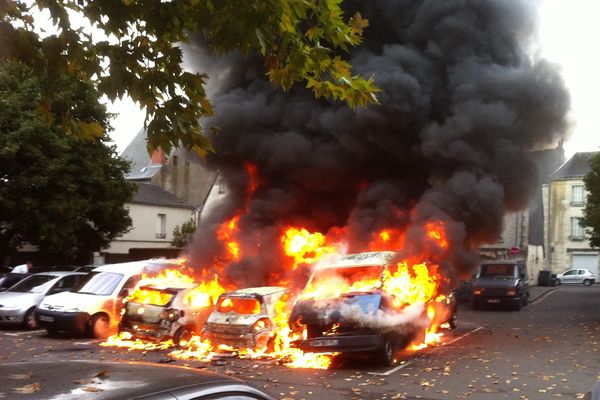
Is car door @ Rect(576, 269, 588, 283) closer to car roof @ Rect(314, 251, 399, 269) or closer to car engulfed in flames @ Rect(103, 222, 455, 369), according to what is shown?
car engulfed in flames @ Rect(103, 222, 455, 369)

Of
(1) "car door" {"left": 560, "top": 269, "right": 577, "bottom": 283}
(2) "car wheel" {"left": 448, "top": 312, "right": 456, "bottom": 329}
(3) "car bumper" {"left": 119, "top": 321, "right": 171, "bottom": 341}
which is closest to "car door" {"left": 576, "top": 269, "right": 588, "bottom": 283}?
(1) "car door" {"left": 560, "top": 269, "right": 577, "bottom": 283}

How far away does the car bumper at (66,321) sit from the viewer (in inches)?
555

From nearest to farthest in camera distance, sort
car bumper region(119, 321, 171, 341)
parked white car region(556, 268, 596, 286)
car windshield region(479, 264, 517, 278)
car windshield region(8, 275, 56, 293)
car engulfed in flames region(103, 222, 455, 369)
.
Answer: car engulfed in flames region(103, 222, 455, 369) → car bumper region(119, 321, 171, 341) → car windshield region(8, 275, 56, 293) → car windshield region(479, 264, 517, 278) → parked white car region(556, 268, 596, 286)

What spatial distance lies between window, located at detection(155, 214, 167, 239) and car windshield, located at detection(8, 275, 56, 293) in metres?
20.6

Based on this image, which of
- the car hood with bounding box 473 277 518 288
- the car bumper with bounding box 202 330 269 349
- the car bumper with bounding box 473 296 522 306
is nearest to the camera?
the car bumper with bounding box 202 330 269 349

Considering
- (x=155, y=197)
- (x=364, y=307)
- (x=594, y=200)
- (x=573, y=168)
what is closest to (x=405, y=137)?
(x=594, y=200)

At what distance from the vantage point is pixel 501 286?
73.6 feet

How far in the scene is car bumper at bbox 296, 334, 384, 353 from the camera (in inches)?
426

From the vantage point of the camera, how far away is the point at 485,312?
22219 mm

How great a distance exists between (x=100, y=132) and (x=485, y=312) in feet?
62.2

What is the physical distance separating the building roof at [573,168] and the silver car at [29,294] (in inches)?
1618

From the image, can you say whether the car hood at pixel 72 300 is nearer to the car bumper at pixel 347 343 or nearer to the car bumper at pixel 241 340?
the car bumper at pixel 241 340

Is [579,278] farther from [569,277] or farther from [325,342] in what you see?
[325,342]

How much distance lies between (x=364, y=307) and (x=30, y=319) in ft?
30.2
